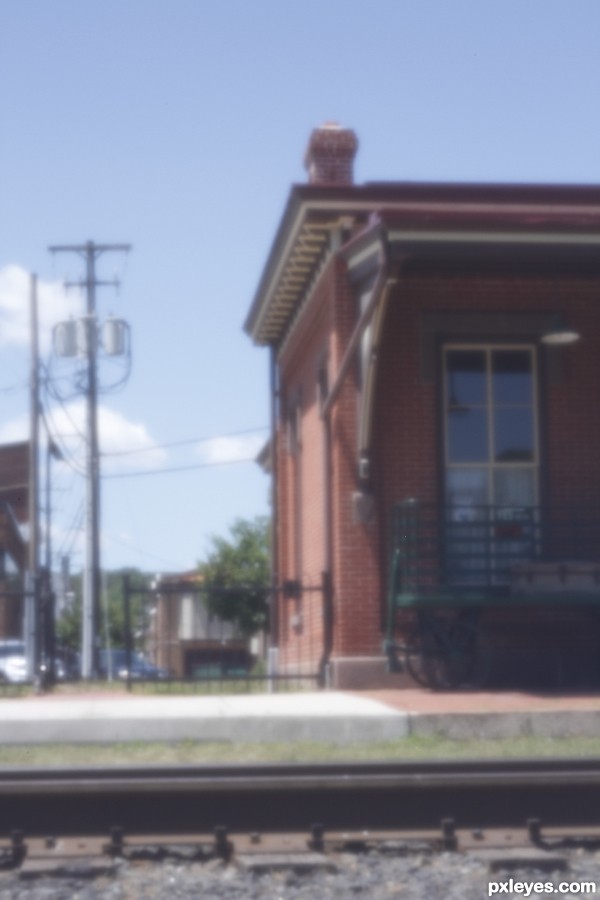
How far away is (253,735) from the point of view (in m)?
11.0

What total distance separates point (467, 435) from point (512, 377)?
768 millimetres

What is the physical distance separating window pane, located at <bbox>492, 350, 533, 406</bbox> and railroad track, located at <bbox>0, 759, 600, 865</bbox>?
836 cm

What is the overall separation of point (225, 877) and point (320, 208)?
9.80 m

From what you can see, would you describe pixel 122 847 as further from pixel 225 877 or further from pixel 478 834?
pixel 478 834

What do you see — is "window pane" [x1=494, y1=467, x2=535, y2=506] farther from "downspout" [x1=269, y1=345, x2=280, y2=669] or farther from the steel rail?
the steel rail

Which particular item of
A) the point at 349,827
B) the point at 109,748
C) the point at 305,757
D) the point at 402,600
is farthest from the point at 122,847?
the point at 402,600

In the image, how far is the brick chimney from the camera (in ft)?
59.4

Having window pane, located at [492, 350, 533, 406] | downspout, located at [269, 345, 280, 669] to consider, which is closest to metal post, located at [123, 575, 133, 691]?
window pane, located at [492, 350, 533, 406]

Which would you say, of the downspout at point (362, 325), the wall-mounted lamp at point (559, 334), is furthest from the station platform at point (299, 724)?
the wall-mounted lamp at point (559, 334)

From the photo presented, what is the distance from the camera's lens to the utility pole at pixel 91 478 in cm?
Result: 3234

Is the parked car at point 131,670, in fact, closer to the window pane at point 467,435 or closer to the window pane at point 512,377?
the window pane at point 467,435

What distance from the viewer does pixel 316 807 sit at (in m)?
7.36

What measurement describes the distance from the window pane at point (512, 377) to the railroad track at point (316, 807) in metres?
8.36

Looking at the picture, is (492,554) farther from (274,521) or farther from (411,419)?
(274,521)
